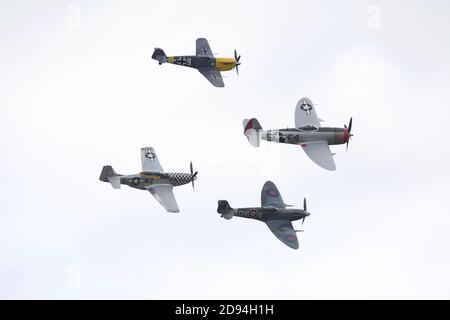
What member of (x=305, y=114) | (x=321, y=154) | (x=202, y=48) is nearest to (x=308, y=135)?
(x=321, y=154)

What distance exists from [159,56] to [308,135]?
16373 mm

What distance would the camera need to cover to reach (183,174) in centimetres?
6781

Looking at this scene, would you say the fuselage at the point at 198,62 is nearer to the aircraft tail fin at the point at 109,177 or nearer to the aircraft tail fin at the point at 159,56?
the aircraft tail fin at the point at 159,56

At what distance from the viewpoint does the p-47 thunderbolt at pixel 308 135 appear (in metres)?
67.8

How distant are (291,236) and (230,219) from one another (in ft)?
14.4

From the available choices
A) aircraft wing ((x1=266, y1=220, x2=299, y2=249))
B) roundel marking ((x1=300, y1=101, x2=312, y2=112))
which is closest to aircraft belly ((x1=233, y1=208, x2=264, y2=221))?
aircraft wing ((x1=266, y1=220, x2=299, y2=249))

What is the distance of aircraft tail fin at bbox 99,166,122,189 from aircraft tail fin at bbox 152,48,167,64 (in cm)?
1480

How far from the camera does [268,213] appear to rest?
65375mm

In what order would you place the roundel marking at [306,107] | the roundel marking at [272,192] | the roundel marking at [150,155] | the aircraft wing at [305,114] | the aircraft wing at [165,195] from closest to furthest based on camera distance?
the aircraft wing at [165,195] → the roundel marking at [272,192] → the roundel marking at [150,155] → the aircraft wing at [305,114] → the roundel marking at [306,107]

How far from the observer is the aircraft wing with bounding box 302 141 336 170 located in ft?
218

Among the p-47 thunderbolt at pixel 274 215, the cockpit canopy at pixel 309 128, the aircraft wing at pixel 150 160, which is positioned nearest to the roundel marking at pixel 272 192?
the p-47 thunderbolt at pixel 274 215

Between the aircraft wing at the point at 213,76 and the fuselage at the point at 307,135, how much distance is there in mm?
8992

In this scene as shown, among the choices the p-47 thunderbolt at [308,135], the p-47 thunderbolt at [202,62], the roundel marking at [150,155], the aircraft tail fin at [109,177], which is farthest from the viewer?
the p-47 thunderbolt at [202,62]

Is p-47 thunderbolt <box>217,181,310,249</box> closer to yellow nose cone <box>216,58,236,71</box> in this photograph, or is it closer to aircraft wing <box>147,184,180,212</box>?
aircraft wing <box>147,184,180,212</box>
